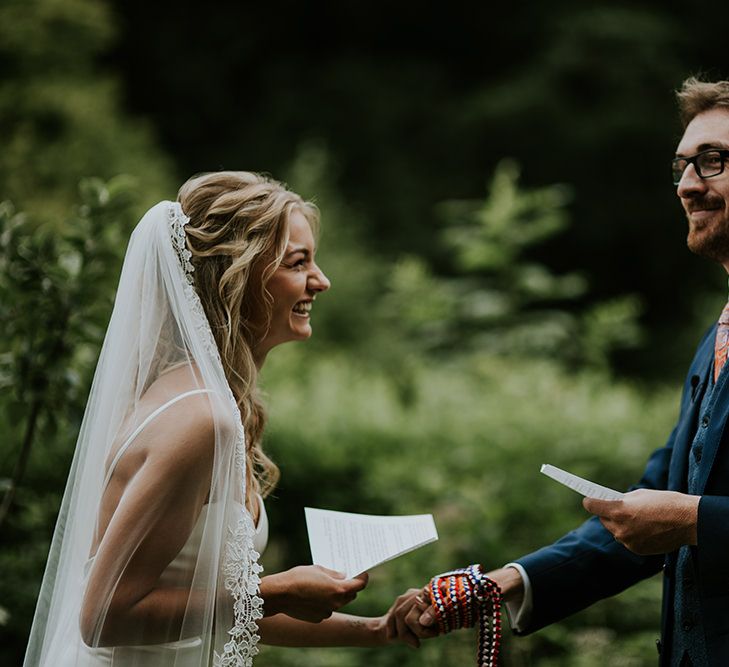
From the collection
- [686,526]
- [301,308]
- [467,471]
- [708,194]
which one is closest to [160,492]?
[301,308]

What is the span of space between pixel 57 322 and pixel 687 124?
244 centimetres

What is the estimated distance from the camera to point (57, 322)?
146 inches

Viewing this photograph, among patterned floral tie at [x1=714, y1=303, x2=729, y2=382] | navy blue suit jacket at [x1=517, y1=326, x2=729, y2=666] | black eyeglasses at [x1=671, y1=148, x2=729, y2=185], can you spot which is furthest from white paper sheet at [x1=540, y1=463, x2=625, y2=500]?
black eyeglasses at [x1=671, y1=148, x2=729, y2=185]

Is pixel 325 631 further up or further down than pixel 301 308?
further down

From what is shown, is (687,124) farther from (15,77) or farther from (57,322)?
(15,77)

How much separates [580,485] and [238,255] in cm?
112

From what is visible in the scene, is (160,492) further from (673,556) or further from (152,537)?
(673,556)

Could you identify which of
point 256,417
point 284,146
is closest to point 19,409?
point 256,417

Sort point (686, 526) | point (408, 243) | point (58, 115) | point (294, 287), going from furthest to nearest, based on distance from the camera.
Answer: point (408, 243), point (58, 115), point (294, 287), point (686, 526)

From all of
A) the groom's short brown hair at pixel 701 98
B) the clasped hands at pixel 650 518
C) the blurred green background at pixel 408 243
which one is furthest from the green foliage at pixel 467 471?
the groom's short brown hair at pixel 701 98

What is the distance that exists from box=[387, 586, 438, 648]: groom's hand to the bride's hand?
0.41 meters

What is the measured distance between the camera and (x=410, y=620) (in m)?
2.87

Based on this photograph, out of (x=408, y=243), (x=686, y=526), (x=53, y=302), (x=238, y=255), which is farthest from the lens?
(x=408, y=243)

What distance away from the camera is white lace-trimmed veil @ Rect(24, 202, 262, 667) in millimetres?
2324
